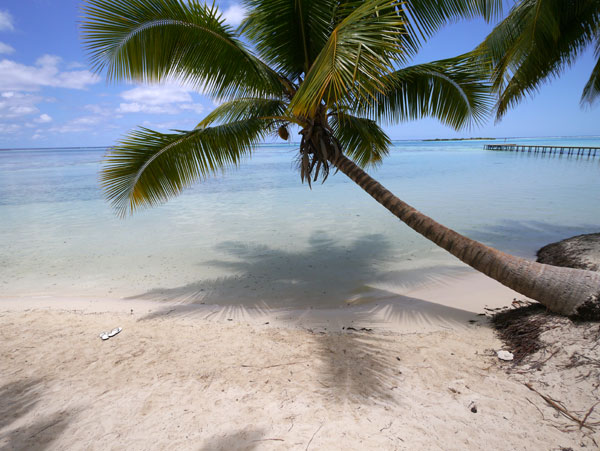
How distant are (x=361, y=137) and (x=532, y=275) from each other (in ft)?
12.1

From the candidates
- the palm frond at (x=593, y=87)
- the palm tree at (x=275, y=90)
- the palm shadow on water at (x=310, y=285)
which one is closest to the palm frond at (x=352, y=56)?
the palm tree at (x=275, y=90)

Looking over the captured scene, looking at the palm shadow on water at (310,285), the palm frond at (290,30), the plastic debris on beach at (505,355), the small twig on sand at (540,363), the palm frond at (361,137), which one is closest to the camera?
the small twig on sand at (540,363)

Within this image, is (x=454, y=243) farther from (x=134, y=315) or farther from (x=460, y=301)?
(x=134, y=315)

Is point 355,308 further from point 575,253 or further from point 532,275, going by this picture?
point 575,253

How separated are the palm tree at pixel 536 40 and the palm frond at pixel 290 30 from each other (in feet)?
9.86

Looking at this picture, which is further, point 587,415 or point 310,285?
point 310,285

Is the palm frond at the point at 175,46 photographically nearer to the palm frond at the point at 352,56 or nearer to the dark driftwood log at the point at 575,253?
the palm frond at the point at 352,56

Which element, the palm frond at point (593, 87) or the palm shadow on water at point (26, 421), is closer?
the palm shadow on water at point (26, 421)

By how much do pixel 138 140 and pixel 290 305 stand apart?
331cm

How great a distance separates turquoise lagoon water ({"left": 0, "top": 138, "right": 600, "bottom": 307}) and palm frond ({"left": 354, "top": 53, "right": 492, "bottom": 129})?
224cm

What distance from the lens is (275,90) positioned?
5.00 metres

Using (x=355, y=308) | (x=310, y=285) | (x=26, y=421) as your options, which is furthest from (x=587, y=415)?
(x=26, y=421)

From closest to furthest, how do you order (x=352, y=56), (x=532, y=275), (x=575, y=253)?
1. (x=352, y=56)
2. (x=532, y=275)
3. (x=575, y=253)

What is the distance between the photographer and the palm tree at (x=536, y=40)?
17.3 ft
